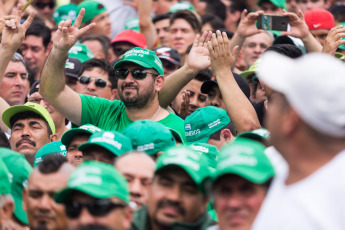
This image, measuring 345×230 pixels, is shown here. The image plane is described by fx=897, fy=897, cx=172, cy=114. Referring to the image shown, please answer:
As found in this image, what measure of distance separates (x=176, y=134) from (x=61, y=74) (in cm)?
161

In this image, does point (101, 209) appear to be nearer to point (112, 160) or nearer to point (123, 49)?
point (112, 160)

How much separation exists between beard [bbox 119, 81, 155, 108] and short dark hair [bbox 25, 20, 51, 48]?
3637mm

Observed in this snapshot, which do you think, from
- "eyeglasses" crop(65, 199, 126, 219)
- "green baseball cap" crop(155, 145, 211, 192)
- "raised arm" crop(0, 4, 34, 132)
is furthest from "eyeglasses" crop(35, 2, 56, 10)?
"eyeglasses" crop(65, 199, 126, 219)

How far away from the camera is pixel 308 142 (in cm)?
400

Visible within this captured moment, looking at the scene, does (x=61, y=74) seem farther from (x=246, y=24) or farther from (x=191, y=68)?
(x=246, y=24)

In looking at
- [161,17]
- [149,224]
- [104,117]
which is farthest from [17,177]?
[161,17]

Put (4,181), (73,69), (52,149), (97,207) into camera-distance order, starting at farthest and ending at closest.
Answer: (73,69) < (52,149) < (4,181) < (97,207)

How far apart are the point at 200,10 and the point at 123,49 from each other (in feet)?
8.64

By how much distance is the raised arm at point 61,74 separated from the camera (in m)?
A: 7.53

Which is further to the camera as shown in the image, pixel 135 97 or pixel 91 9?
pixel 91 9

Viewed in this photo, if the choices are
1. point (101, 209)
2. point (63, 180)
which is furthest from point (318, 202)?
point (63, 180)

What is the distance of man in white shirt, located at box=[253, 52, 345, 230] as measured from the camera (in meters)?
3.88

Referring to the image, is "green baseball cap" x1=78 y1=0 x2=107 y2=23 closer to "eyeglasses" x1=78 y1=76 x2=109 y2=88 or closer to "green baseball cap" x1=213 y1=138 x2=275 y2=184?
"eyeglasses" x1=78 y1=76 x2=109 y2=88

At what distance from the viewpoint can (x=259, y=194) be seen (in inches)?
176
